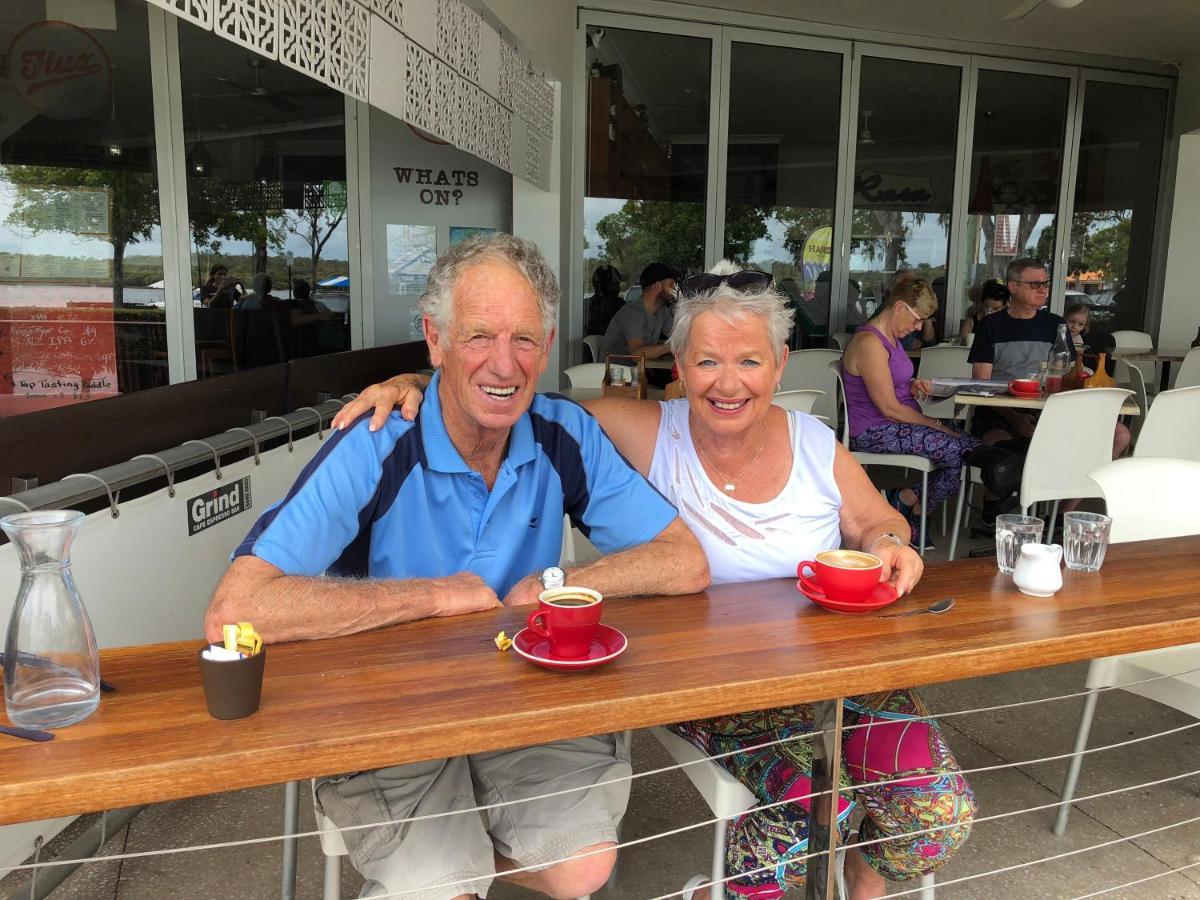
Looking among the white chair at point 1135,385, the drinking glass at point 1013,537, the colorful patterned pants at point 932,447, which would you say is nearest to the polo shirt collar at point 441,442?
the drinking glass at point 1013,537

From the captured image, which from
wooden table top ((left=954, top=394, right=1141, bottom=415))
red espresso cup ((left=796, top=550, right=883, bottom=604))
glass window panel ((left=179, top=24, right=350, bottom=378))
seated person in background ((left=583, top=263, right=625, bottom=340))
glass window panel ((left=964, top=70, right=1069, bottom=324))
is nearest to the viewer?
red espresso cup ((left=796, top=550, right=883, bottom=604))

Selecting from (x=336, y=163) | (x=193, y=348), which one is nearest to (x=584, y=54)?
(x=336, y=163)

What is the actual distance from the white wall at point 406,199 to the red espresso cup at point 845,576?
4899 millimetres

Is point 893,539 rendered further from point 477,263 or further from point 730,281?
point 477,263

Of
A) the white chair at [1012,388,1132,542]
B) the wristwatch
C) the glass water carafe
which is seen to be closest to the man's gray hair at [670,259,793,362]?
the wristwatch

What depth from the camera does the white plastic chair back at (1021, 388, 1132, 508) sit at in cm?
396

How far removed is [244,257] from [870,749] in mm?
A: 4239

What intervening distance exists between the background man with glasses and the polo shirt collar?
4069mm

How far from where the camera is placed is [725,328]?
75.6 inches

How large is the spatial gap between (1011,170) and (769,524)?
25.7ft

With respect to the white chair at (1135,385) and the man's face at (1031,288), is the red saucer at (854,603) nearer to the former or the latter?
the white chair at (1135,385)

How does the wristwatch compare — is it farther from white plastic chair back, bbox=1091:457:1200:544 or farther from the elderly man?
white plastic chair back, bbox=1091:457:1200:544

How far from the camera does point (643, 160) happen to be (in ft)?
24.3

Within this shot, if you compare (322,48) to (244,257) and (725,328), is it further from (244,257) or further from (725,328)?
(244,257)
